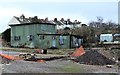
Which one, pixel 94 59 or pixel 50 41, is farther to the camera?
pixel 50 41

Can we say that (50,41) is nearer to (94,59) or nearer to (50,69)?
(94,59)

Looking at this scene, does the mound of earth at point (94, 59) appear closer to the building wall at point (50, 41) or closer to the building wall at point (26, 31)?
the building wall at point (50, 41)

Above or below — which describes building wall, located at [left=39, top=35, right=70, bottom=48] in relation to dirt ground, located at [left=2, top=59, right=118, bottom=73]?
above

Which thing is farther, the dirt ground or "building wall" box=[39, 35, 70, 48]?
"building wall" box=[39, 35, 70, 48]

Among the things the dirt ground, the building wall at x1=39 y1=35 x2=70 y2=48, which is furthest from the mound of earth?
the building wall at x1=39 y1=35 x2=70 y2=48

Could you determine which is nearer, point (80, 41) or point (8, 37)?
point (80, 41)

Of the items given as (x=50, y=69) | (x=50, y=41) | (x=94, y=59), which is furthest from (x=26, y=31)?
(x=50, y=69)

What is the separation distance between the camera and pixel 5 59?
23.6 m

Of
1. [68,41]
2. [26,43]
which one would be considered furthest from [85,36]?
[26,43]

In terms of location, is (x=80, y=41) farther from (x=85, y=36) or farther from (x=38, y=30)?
(x=38, y=30)

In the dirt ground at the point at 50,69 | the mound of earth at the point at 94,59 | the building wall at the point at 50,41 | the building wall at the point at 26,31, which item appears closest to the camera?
the dirt ground at the point at 50,69

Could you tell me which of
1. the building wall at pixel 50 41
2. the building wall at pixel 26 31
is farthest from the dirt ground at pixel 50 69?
the building wall at pixel 26 31

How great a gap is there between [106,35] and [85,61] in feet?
143

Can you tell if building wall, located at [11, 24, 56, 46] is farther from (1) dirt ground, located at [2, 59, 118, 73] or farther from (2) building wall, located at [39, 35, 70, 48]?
(1) dirt ground, located at [2, 59, 118, 73]
